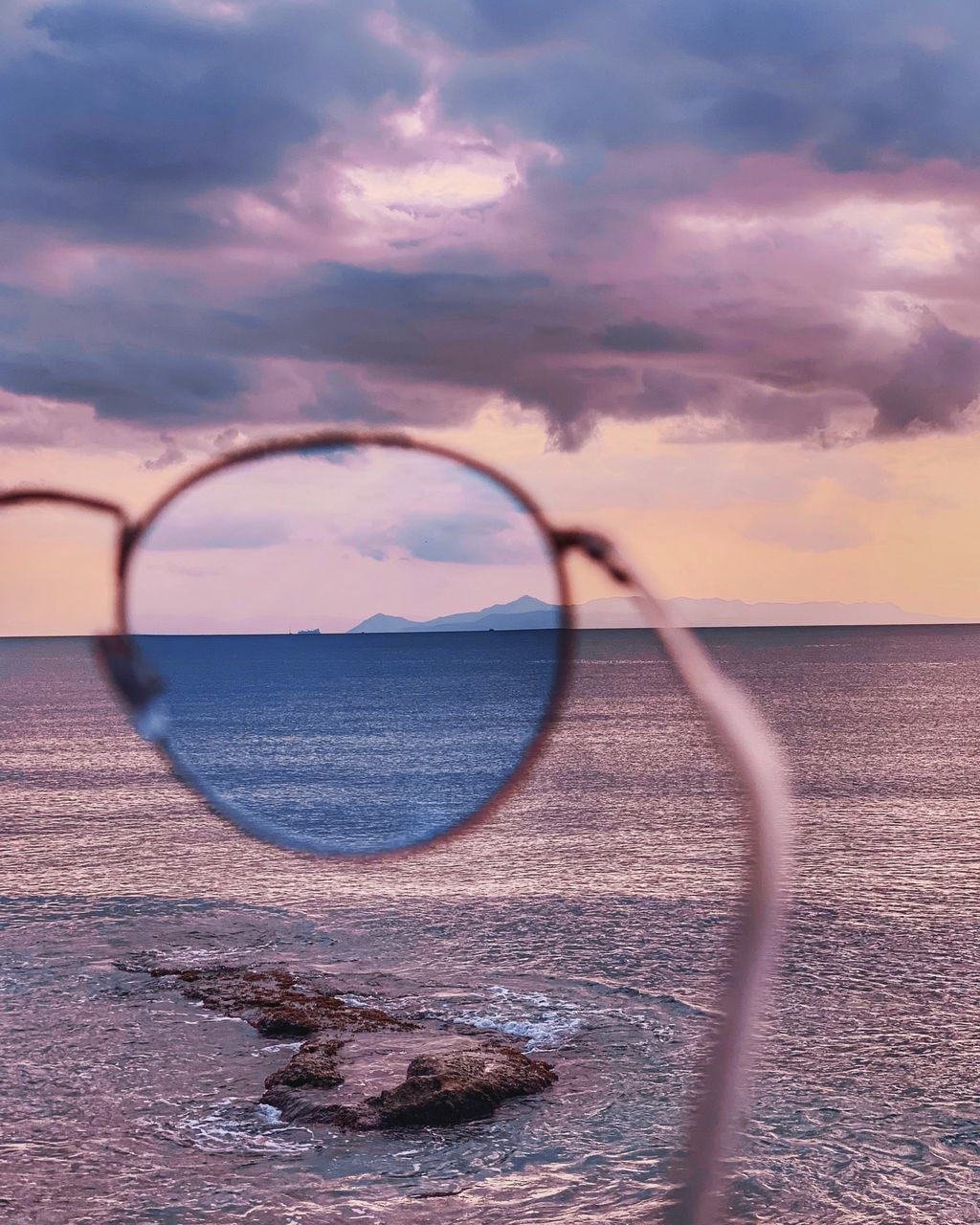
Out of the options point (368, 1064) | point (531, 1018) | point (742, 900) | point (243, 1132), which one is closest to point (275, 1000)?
point (368, 1064)

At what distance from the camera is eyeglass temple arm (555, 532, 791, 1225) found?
156 inches

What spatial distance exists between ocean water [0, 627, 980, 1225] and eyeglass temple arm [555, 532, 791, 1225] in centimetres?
50

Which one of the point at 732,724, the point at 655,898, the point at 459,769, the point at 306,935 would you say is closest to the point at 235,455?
the point at 732,724

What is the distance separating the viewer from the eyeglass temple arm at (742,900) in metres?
3.96

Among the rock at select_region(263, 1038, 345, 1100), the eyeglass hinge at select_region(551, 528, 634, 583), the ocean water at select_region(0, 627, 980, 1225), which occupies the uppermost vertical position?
the eyeglass hinge at select_region(551, 528, 634, 583)

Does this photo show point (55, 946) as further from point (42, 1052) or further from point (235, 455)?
point (235, 455)

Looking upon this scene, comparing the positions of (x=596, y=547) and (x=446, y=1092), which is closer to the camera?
(x=596, y=547)

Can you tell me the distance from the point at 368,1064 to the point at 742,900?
77.9 ft

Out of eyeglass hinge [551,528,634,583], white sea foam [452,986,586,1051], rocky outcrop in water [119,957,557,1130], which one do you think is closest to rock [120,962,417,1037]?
rocky outcrop in water [119,957,557,1130]

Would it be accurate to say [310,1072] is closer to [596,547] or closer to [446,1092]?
[446,1092]

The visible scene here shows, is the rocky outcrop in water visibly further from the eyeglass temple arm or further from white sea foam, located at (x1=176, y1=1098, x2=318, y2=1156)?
the eyeglass temple arm

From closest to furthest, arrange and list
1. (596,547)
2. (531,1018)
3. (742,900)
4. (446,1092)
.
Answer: (596,547) → (446,1092) → (531,1018) → (742,900)

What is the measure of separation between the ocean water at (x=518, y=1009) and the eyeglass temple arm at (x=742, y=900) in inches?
19.7

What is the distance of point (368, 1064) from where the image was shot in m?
25.4
